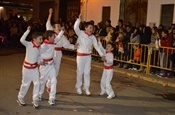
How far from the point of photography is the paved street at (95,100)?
277 inches

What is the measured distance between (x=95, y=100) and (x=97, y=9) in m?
12.3

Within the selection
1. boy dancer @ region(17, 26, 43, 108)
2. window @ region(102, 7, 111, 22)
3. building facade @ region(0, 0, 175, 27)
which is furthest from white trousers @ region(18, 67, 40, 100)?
window @ region(102, 7, 111, 22)

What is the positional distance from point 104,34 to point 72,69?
2.55 metres

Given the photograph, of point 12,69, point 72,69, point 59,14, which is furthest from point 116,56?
point 59,14

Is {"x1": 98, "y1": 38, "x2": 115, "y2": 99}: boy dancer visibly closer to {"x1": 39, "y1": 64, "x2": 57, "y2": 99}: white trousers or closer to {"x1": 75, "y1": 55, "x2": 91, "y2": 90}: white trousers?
{"x1": 75, "y1": 55, "x2": 91, "y2": 90}: white trousers

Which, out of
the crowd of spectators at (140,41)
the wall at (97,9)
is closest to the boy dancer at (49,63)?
the crowd of spectators at (140,41)

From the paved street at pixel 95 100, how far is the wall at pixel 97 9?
23.7ft

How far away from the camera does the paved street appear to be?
7036 mm

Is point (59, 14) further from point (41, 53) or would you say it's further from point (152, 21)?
point (41, 53)

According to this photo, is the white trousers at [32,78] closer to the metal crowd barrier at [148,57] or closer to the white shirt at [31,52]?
the white shirt at [31,52]

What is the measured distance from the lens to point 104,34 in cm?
1449

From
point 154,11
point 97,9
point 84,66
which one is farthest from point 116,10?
point 84,66

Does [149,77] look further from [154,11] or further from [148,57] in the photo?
[154,11]

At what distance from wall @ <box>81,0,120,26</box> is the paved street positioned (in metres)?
7.22
